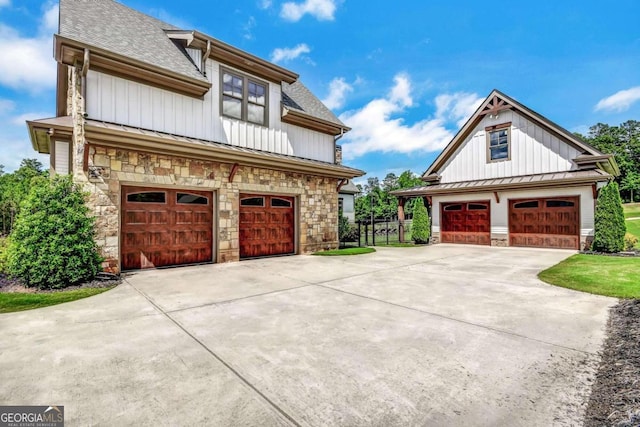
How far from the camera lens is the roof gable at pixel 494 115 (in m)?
12.9

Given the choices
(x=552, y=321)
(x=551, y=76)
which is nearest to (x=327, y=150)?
(x=552, y=321)

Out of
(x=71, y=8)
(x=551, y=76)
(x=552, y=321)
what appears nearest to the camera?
(x=552, y=321)

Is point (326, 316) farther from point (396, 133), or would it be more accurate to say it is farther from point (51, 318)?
point (396, 133)

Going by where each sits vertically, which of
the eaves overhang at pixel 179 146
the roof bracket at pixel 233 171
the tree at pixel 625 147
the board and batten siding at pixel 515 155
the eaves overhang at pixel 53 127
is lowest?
the roof bracket at pixel 233 171

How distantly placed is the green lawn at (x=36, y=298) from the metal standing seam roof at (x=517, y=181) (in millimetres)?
14618

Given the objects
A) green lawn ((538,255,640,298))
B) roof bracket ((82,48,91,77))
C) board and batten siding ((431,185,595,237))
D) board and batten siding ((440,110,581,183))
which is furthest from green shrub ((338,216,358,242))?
roof bracket ((82,48,91,77))

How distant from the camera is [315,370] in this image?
268cm

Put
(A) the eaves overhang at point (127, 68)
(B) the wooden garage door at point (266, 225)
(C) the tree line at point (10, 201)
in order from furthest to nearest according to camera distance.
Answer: (C) the tree line at point (10, 201) → (B) the wooden garage door at point (266, 225) → (A) the eaves overhang at point (127, 68)

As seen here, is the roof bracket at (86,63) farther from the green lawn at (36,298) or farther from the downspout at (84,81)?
the green lawn at (36,298)

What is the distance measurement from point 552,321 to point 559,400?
2.20m

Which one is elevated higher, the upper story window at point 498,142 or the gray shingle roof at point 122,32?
the gray shingle roof at point 122,32

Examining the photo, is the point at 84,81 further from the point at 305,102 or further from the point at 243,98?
the point at 305,102

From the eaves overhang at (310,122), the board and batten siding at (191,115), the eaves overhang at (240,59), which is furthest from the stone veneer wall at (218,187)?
the eaves overhang at (240,59)

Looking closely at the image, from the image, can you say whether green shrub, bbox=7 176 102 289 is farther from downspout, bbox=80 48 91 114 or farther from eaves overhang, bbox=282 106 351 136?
eaves overhang, bbox=282 106 351 136
